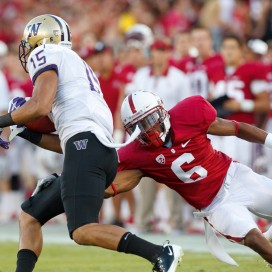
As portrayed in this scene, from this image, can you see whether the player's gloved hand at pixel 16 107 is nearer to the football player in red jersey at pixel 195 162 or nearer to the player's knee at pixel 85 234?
the football player in red jersey at pixel 195 162

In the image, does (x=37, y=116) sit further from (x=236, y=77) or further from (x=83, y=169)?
(x=236, y=77)

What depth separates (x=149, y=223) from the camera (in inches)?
398

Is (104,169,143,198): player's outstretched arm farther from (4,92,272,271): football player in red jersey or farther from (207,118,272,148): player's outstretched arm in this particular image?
(207,118,272,148): player's outstretched arm

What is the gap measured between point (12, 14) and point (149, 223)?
23.8 feet

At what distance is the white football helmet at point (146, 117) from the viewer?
611 cm

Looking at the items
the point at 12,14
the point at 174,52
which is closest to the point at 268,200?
the point at 174,52

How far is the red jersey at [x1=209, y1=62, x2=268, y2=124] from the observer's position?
9.71 metres

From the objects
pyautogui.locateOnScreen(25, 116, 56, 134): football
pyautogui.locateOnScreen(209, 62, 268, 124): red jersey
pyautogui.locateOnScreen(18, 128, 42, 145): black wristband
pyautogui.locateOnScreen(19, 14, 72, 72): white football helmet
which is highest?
pyautogui.locateOnScreen(19, 14, 72, 72): white football helmet

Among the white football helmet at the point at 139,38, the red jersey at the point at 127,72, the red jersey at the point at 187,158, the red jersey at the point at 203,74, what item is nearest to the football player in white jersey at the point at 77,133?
the red jersey at the point at 187,158

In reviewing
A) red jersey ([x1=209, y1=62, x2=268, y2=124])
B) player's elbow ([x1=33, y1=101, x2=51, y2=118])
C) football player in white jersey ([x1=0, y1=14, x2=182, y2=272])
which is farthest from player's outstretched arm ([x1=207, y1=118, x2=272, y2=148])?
red jersey ([x1=209, y1=62, x2=268, y2=124])

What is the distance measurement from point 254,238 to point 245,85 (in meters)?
4.01

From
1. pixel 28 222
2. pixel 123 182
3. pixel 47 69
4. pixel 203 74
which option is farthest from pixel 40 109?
pixel 203 74

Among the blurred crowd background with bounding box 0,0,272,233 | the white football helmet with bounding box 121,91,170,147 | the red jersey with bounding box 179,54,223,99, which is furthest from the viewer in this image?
the red jersey with bounding box 179,54,223,99

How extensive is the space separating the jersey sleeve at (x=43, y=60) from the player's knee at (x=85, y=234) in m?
0.94
